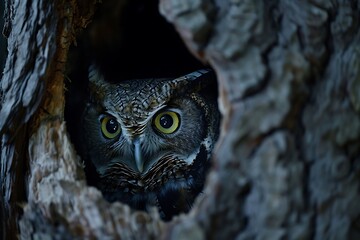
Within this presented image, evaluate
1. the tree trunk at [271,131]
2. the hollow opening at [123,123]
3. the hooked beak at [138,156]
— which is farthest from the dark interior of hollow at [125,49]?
the tree trunk at [271,131]

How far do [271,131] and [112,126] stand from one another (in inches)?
44.6

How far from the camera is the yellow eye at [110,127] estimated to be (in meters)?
2.11

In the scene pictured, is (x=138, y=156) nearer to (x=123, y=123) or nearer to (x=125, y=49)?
(x=123, y=123)

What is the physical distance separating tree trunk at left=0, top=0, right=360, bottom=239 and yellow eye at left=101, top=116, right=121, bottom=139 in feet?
2.69

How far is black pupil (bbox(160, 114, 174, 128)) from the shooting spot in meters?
2.10

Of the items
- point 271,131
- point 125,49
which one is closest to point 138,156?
point 125,49

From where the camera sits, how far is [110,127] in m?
2.12

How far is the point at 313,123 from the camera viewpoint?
113cm

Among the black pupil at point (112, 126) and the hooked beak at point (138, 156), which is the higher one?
the black pupil at point (112, 126)

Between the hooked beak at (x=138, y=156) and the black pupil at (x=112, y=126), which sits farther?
the black pupil at (x=112, y=126)

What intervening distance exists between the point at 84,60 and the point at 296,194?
4.50 ft

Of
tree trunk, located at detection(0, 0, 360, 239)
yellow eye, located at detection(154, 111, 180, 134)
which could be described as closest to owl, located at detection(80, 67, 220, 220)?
yellow eye, located at detection(154, 111, 180, 134)

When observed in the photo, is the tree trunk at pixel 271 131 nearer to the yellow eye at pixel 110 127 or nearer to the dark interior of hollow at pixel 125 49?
the yellow eye at pixel 110 127

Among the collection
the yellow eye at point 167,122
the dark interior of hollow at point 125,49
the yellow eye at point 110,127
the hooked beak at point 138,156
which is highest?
the dark interior of hollow at point 125,49
